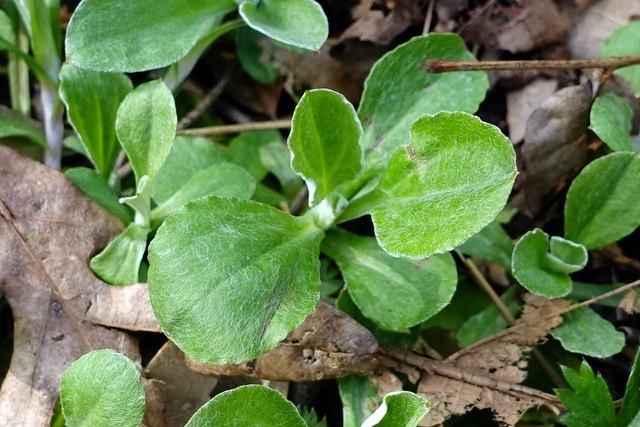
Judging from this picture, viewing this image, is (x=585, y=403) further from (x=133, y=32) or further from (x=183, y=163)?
(x=133, y=32)

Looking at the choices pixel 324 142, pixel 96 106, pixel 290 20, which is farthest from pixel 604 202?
pixel 96 106

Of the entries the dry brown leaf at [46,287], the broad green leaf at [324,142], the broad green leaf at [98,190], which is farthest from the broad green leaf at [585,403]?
the broad green leaf at [98,190]

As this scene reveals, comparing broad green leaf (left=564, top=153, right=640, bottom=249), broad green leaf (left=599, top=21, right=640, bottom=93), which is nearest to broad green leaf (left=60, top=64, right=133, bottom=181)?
broad green leaf (left=564, top=153, right=640, bottom=249)

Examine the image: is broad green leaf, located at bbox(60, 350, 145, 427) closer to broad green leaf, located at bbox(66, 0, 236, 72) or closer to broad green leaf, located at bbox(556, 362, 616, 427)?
broad green leaf, located at bbox(66, 0, 236, 72)

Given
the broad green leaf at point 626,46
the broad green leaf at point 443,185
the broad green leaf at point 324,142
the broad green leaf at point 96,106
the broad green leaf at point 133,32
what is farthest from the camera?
the broad green leaf at point 626,46

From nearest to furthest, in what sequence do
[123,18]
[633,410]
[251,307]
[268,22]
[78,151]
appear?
[251,307] → [633,410] → [123,18] → [268,22] → [78,151]

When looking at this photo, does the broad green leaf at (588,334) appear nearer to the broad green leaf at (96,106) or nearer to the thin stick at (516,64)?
the thin stick at (516,64)

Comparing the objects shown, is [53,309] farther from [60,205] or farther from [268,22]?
[268,22]

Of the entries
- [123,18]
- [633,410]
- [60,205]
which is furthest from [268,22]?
[633,410]
